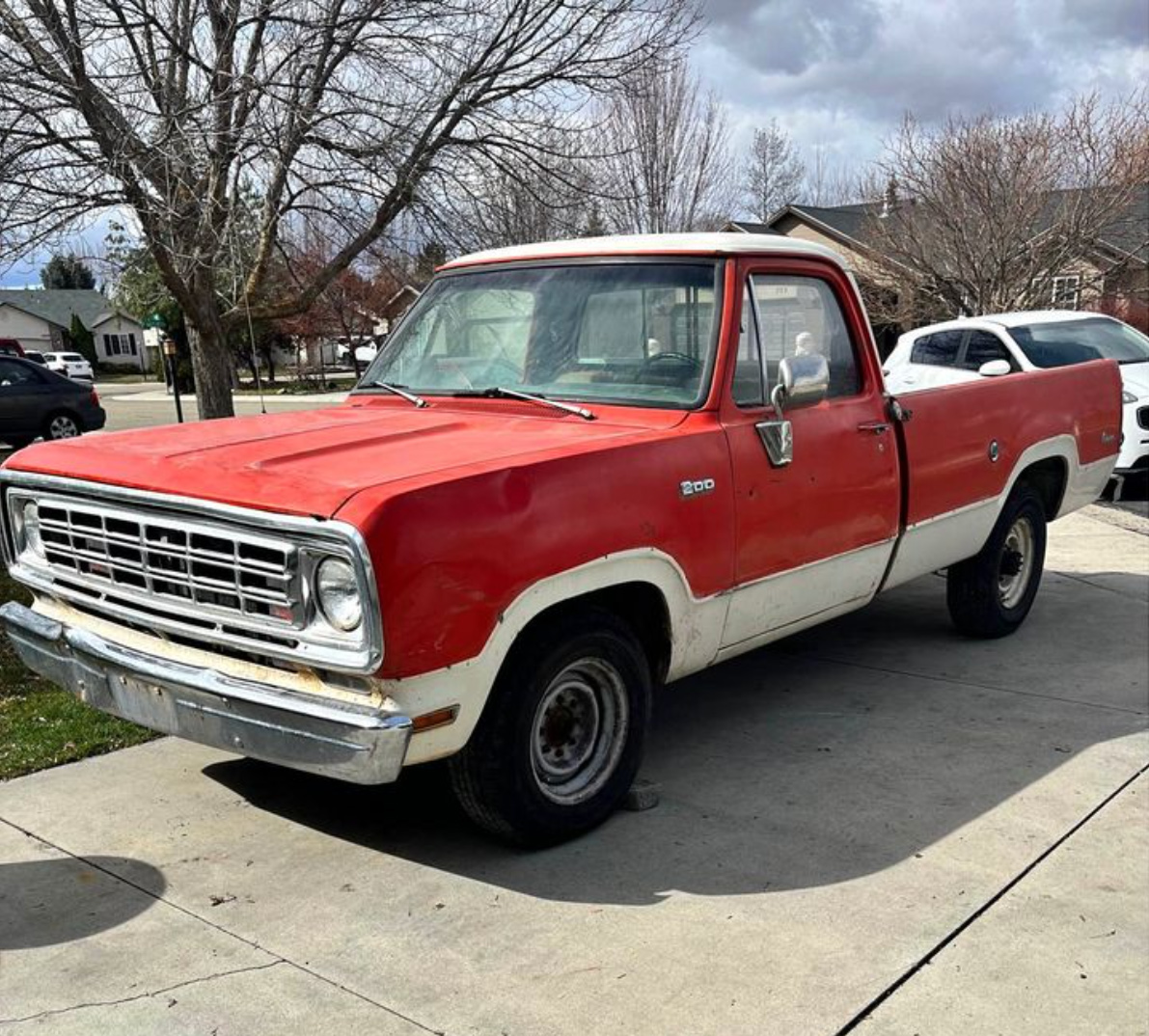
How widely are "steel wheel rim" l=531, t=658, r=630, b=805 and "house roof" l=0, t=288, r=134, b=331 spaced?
254 feet

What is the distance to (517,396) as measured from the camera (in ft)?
14.8

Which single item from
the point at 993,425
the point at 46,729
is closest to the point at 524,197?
the point at 993,425

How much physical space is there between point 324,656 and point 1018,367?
9.51m

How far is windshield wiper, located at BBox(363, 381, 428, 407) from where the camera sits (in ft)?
15.9

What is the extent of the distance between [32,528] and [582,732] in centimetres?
219

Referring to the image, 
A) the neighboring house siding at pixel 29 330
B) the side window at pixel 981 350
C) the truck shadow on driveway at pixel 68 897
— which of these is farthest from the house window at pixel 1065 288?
the neighboring house siding at pixel 29 330

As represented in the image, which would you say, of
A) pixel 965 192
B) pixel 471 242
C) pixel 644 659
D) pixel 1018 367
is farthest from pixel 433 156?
pixel 965 192

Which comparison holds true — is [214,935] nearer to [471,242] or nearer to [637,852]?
[637,852]

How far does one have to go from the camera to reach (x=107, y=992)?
10.1 feet

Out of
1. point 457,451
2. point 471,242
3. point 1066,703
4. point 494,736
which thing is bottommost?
point 1066,703

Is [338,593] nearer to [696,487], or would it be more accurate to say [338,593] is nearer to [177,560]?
[177,560]

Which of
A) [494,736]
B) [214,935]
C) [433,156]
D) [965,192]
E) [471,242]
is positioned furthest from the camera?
[965,192]

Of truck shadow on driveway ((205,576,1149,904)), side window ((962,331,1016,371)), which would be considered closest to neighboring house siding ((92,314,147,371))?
side window ((962,331,1016,371))

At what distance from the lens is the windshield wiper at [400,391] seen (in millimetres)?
4840
